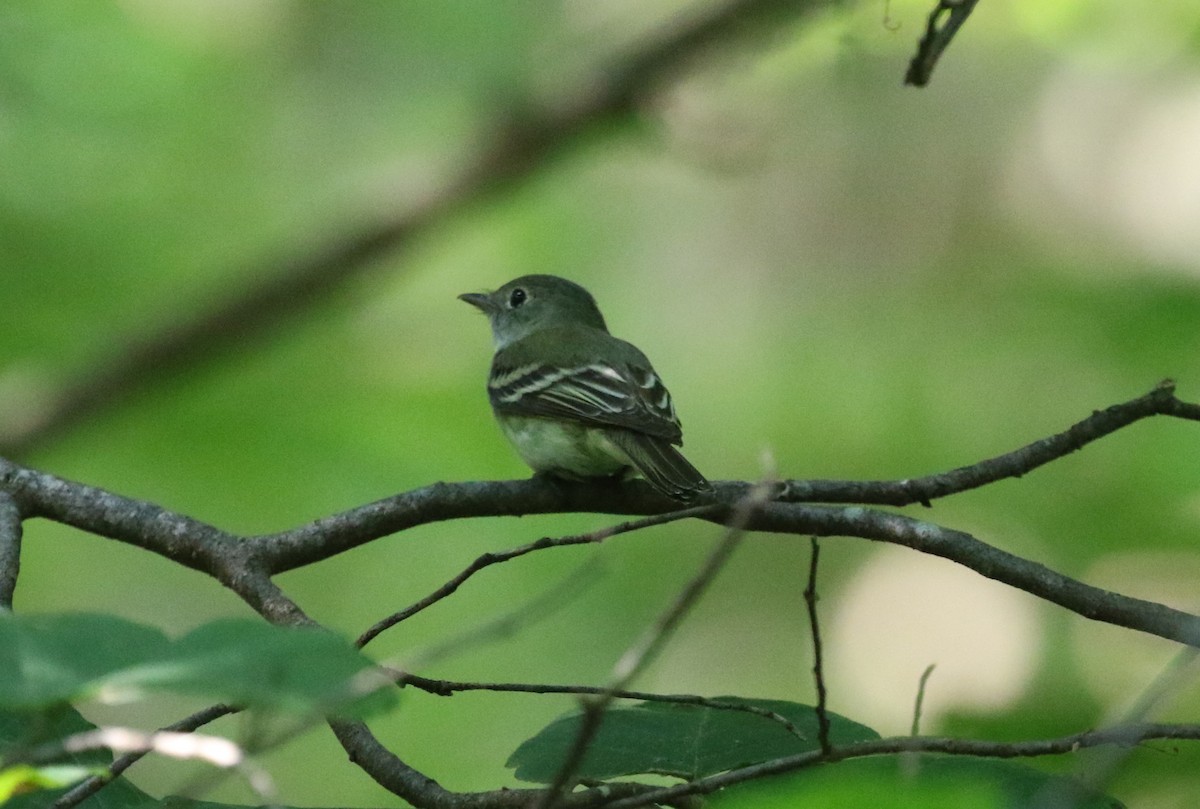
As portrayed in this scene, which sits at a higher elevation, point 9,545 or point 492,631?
point 9,545

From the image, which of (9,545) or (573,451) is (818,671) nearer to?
(9,545)

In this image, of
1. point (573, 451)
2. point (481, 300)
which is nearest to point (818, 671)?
point (573, 451)

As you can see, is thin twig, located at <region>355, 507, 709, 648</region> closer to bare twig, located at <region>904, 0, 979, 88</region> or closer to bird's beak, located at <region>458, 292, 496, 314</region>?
bare twig, located at <region>904, 0, 979, 88</region>

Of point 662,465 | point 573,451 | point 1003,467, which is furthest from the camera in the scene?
point 573,451

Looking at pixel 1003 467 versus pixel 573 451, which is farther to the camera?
pixel 573 451

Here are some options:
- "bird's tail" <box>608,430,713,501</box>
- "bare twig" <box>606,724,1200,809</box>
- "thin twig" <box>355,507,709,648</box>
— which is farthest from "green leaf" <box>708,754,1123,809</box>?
"bird's tail" <box>608,430,713,501</box>

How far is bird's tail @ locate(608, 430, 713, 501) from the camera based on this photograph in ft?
14.4

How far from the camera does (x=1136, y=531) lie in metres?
6.74

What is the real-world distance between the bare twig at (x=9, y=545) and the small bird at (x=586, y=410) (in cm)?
195

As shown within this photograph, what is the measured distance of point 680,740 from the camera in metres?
2.94

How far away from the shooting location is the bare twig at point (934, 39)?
142 inches

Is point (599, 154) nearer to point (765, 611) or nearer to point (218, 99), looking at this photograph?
point (218, 99)

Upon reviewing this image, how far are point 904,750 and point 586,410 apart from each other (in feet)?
9.78

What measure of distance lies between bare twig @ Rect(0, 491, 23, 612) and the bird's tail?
195cm
